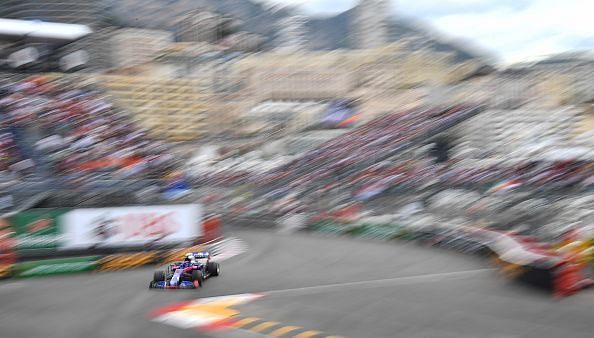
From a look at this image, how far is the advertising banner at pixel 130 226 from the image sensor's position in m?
18.2

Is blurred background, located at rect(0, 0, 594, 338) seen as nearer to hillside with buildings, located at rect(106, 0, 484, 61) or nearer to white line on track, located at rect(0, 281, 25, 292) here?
white line on track, located at rect(0, 281, 25, 292)

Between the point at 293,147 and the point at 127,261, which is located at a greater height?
the point at 293,147

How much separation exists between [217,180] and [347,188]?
1274 cm

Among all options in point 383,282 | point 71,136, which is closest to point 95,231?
point 71,136

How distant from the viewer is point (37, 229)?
58.1ft

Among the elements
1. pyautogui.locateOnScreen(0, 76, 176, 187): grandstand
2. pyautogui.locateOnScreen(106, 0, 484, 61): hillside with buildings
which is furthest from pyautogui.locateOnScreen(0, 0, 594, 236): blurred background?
pyautogui.locateOnScreen(106, 0, 484, 61): hillside with buildings

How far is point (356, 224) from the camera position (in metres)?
26.6

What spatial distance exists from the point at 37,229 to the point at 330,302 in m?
9.09

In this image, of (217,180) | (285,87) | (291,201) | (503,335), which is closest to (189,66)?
(285,87)

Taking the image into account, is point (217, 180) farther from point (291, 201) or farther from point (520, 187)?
point (520, 187)

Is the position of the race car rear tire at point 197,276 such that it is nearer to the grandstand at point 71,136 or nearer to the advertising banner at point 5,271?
the advertising banner at point 5,271

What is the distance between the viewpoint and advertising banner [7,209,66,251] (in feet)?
57.4

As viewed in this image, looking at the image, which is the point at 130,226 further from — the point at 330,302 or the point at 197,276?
the point at 330,302

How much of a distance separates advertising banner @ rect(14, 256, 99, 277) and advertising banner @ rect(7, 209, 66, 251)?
1.08m
